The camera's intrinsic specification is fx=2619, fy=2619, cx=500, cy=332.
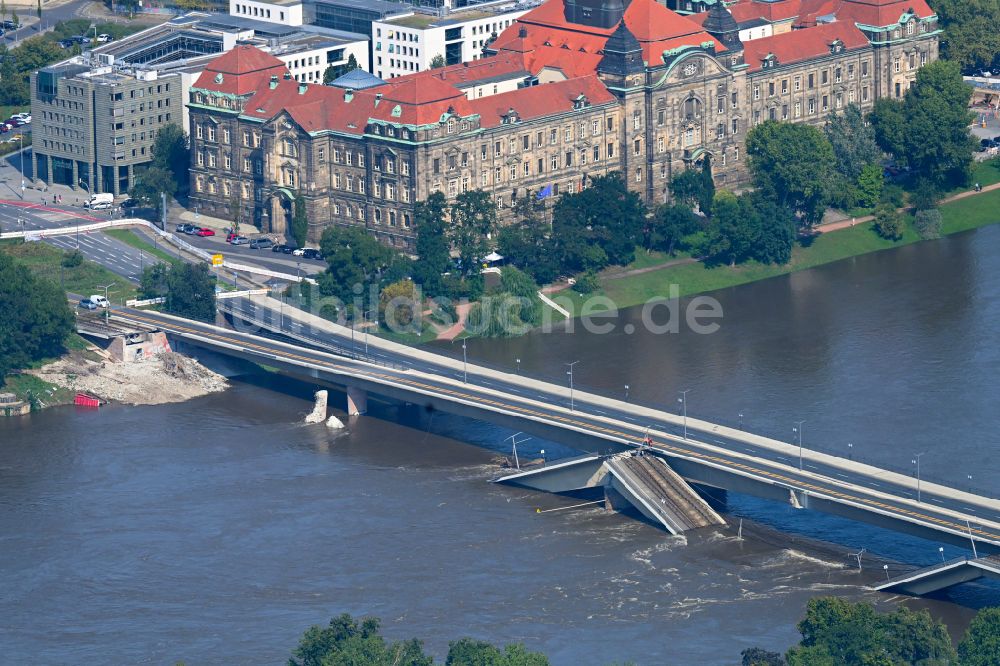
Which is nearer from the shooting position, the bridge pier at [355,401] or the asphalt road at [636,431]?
the asphalt road at [636,431]

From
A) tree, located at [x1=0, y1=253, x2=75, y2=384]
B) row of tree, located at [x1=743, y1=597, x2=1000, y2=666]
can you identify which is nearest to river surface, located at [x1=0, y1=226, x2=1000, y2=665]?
tree, located at [x1=0, y1=253, x2=75, y2=384]

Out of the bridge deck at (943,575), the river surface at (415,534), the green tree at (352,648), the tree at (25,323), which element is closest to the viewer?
the green tree at (352,648)

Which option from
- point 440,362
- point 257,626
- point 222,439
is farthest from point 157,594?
point 440,362

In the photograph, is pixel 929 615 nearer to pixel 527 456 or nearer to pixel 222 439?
pixel 527 456

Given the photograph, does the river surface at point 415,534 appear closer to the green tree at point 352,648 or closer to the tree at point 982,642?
the green tree at point 352,648

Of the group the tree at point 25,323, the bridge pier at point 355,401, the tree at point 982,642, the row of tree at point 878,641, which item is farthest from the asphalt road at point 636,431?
the row of tree at point 878,641
